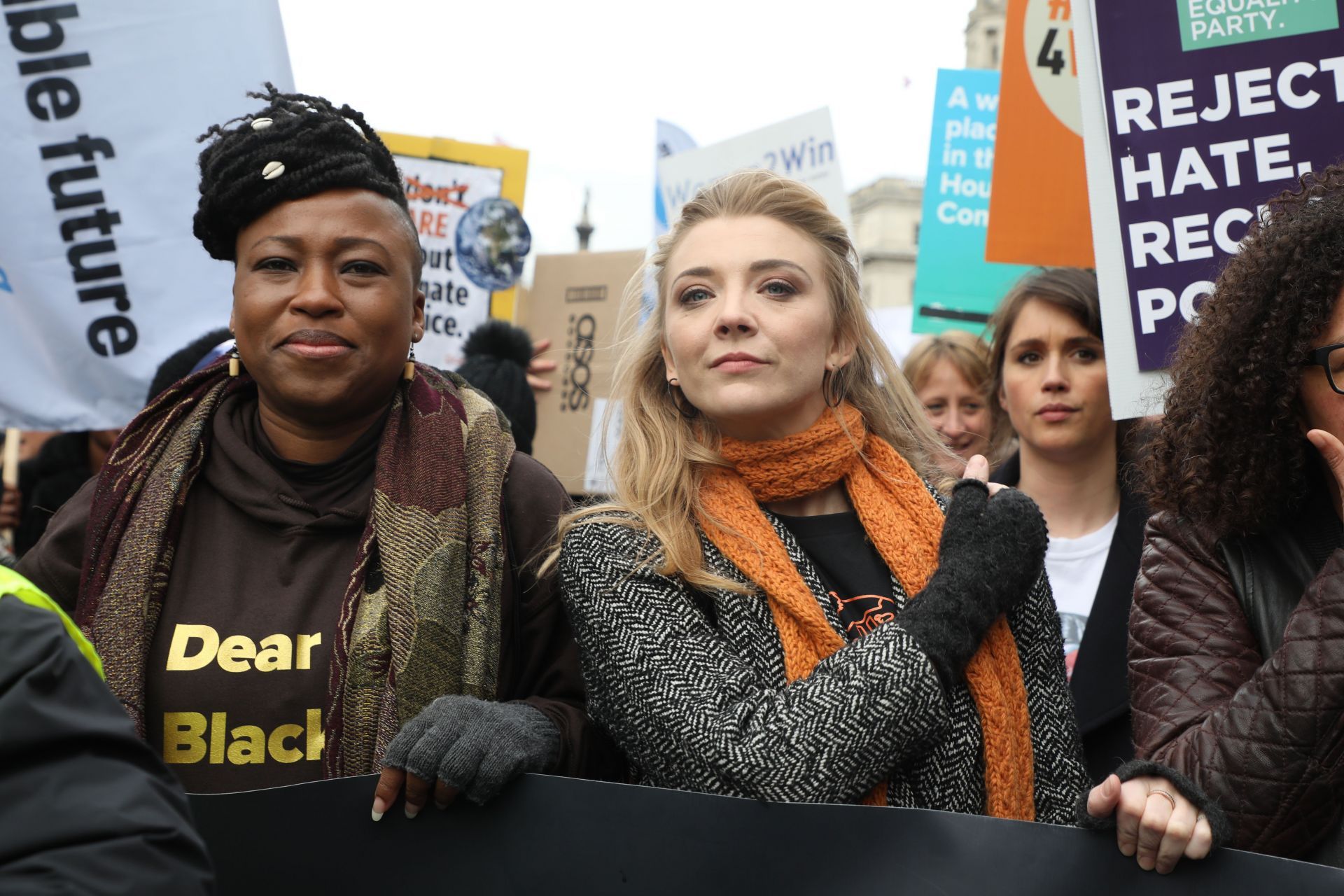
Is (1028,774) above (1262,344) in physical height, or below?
below

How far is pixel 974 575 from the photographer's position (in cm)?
193

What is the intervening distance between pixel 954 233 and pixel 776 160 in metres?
0.93

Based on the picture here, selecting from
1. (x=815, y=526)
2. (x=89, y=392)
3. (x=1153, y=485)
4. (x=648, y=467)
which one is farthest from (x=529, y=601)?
(x=89, y=392)

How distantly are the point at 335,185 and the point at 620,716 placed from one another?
1.09 metres

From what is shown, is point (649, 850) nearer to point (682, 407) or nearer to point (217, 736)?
point (217, 736)

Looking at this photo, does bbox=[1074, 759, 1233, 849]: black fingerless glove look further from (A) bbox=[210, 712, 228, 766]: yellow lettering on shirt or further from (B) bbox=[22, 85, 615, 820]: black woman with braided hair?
(A) bbox=[210, 712, 228, 766]: yellow lettering on shirt

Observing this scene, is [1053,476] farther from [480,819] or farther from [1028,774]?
[480,819]

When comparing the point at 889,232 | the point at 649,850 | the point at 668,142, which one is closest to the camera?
the point at 649,850

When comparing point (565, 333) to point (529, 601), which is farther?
point (565, 333)

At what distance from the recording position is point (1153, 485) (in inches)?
87.2

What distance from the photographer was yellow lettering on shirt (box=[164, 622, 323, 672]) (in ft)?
7.11

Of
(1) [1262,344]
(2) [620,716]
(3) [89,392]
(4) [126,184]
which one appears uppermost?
(4) [126,184]

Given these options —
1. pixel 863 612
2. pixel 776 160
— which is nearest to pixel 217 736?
pixel 863 612

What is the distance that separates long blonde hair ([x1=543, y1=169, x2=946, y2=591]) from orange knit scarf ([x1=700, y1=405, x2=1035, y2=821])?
59mm
